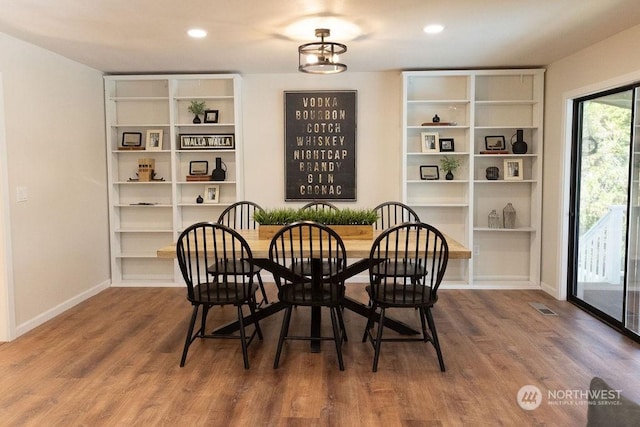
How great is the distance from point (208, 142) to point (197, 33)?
1.74 m

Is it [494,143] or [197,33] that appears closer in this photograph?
[197,33]

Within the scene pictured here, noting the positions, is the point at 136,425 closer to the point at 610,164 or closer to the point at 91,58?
the point at 91,58

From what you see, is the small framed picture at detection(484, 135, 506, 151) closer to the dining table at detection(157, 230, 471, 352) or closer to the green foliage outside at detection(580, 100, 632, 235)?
the green foliage outside at detection(580, 100, 632, 235)

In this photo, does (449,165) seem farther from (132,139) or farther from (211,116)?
(132,139)

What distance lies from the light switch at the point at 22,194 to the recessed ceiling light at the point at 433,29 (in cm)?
348

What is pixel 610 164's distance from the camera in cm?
405

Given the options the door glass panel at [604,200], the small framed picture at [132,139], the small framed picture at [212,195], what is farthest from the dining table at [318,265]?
the small framed picture at [132,139]

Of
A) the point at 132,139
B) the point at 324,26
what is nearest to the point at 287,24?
the point at 324,26

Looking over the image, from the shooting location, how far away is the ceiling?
3.11 m

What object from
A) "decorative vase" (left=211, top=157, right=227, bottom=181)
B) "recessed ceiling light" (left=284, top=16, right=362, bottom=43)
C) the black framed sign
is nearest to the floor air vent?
the black framed sign

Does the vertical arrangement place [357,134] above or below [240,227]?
above

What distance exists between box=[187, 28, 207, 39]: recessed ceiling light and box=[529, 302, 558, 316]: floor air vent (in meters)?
3.81

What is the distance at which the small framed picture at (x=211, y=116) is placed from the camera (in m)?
5.40

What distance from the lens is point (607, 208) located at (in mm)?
4105
